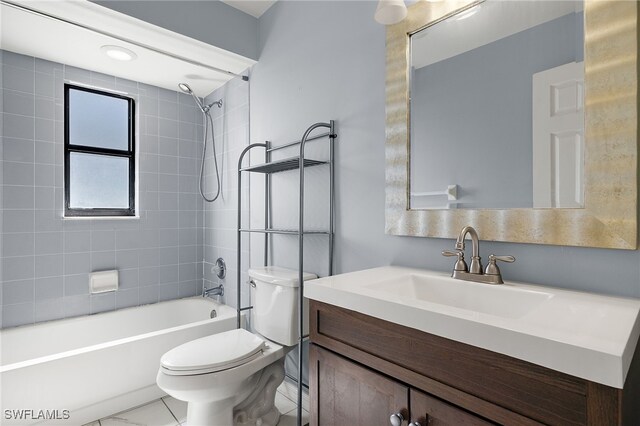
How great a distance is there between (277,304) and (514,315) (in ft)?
3.59

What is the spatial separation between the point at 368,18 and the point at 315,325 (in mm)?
1419

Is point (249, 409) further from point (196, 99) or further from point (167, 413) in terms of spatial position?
point (196, 99)

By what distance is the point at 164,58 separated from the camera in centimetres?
224

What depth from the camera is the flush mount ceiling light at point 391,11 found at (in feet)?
4.18

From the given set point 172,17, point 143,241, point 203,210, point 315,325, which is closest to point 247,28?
point 172,17

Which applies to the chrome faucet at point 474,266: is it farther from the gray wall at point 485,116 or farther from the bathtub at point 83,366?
the bathtub at point 83,366

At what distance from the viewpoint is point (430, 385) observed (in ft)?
2.67

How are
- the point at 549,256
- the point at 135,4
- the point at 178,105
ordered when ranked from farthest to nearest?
the point at 178,105
the point at 135,4
the point at 549,256

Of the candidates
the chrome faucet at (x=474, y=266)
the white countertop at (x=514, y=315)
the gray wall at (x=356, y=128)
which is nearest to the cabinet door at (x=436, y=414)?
the white countertop at (x=514, y=315)

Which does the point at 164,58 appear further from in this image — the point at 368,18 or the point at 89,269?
the point at 89,269

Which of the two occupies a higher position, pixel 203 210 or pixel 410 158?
pixel 410 158

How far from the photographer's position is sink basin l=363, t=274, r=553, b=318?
38.7 inches

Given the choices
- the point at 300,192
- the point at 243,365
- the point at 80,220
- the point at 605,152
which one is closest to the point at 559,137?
the point at 605,152

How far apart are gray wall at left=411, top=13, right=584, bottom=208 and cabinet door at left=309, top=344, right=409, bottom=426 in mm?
705
